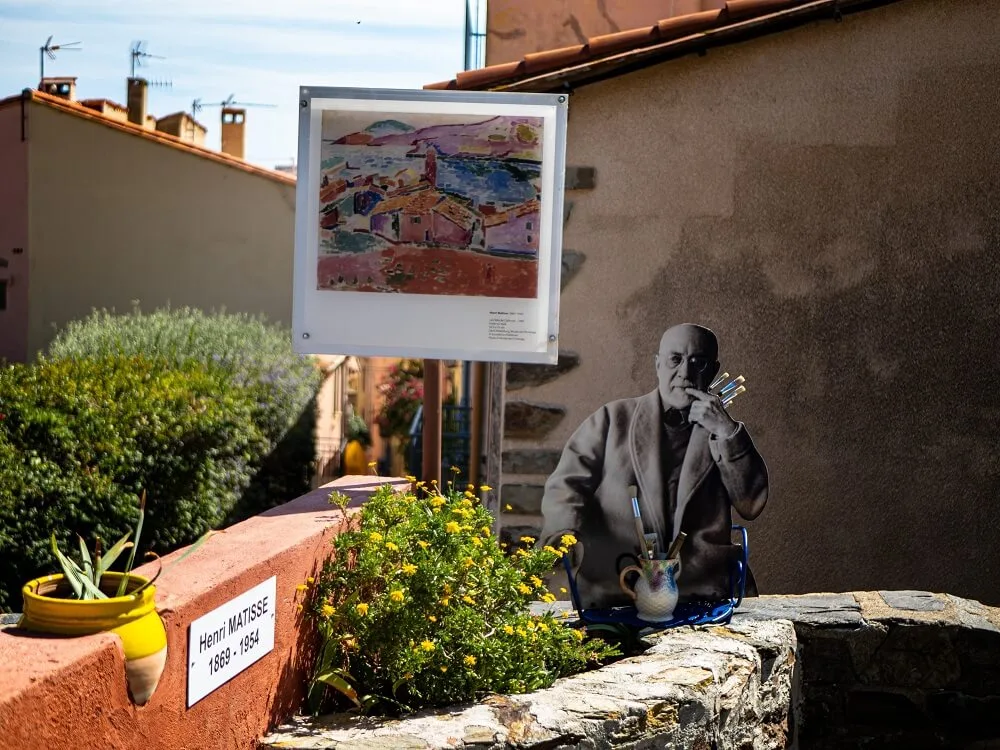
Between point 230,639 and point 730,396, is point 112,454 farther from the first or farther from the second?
point 230,639

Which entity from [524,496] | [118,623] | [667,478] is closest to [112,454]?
[524,496]

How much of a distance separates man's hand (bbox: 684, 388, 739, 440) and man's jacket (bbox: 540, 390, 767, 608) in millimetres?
30

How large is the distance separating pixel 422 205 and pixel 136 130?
11278 mm

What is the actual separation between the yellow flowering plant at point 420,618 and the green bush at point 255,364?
5.98 m

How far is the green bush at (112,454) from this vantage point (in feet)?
20.9

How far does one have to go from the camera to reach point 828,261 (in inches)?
210

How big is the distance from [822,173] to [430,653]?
9.85 ft

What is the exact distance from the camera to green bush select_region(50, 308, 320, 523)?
1055 cm

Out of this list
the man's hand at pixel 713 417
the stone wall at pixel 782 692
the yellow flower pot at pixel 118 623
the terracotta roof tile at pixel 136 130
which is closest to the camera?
the yellow flower pot at pixel 118 623

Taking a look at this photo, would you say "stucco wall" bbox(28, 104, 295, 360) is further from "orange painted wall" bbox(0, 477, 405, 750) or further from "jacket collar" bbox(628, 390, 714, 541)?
"orange painted wall" bbox(0, 477, 405, 750)

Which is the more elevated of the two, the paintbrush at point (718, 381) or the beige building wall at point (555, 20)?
the beige building wall at point (555, 20)

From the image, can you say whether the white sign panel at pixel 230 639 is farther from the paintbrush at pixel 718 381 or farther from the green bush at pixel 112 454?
the green bush at pixel 112 454

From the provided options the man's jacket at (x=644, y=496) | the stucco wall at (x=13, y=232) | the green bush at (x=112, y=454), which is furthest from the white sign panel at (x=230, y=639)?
the stucco wall at (x=13, y=232)

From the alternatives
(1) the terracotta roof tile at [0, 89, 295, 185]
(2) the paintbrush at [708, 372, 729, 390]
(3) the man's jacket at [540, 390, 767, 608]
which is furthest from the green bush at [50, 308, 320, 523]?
(2) the paintbrush at [708, 372, 729, 390]
